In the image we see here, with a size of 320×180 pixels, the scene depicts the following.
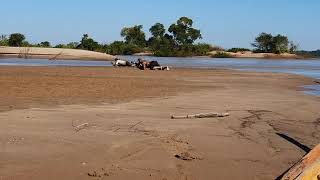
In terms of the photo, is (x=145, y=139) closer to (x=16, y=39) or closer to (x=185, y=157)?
(x=185, y=157)

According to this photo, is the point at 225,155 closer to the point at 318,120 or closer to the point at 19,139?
the point at 19,139

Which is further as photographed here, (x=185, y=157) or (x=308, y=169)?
(x=185, y=157)

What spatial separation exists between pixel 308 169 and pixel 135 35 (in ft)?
399

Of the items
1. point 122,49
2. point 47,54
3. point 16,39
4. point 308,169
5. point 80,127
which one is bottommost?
point 122,49

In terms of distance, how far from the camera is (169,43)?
113562mm

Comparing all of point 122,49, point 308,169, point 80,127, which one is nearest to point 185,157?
point 308,169

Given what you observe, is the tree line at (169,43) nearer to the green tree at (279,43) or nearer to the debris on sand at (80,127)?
the green tree at (279,43)

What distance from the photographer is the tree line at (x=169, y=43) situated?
344ft

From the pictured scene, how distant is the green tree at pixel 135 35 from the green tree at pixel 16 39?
107ft

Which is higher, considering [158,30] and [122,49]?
[158,30]

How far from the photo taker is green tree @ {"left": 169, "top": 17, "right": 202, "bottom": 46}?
377 feet

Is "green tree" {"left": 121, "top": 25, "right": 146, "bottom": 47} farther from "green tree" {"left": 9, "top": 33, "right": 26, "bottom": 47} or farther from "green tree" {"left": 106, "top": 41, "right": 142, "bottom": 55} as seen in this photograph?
"green tree" {"left": 9, "top": 33, "right": 26, "bottom": 47}

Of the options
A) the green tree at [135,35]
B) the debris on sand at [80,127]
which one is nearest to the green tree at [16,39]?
the green tree at [135,35]

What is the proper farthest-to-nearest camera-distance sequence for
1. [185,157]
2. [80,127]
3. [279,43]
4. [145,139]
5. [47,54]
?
[279,43]
[47,54]
[80,127]
[145,139]
[185,157]
